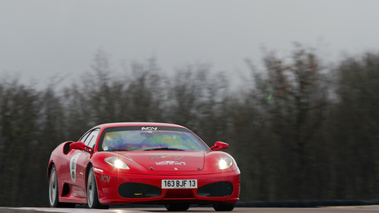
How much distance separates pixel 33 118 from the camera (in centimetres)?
2547

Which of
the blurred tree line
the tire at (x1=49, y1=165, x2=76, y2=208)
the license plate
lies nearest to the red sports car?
the license plate

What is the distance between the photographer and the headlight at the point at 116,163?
795cm

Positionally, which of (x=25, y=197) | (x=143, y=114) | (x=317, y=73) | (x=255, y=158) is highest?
(x=317, y=73)

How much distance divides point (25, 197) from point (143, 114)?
627 centimetres

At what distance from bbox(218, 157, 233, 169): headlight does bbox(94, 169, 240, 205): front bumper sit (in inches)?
9.1

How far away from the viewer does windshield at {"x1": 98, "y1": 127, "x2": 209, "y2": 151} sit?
8716 mm

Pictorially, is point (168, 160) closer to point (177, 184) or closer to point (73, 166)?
point (177, 184)

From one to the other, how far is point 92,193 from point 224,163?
1.69 metres

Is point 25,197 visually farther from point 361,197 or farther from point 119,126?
point 119,126

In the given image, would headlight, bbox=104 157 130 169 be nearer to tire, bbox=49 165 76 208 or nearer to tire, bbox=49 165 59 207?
tire, bbox=49 165 76 208

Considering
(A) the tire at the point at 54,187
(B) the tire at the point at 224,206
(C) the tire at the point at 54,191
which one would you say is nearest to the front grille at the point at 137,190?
(B) the tire at the point at 224,206

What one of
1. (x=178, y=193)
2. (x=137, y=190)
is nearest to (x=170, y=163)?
(x=178, y=193)

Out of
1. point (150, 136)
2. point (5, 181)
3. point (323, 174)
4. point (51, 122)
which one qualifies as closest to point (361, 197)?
point (323, 174)

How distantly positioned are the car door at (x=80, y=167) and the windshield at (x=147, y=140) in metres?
0.29
